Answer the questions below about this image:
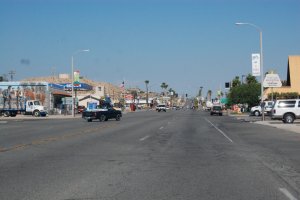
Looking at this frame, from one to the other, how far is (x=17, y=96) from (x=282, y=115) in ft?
165

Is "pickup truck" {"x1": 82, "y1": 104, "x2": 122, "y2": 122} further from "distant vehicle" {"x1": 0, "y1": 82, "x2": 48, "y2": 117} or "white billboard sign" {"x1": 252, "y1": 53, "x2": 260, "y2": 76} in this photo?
"distant vehicle" {"x1": 0, "y1": 82, "x2": 48, "y2": 117}

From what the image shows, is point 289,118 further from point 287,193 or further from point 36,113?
point 36,113

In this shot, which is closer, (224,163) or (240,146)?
(224,163)

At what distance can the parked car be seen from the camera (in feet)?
141

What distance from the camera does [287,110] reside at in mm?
43531

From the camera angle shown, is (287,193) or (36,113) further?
(36,113)

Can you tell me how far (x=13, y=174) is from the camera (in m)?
13.3

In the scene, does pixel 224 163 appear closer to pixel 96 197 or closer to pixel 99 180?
pixel 99 180

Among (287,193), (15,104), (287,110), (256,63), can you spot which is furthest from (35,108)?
(287,193)

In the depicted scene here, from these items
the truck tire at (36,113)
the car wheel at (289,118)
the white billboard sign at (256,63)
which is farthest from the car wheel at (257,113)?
the truck tire at (36,113)

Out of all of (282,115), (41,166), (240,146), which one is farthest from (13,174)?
(282,115)

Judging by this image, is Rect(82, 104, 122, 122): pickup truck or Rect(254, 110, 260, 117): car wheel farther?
Rect(254, 110, 260, 117): car wheel

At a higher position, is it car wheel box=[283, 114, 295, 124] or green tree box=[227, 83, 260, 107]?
green tree box=[227, 83, 260, 107]

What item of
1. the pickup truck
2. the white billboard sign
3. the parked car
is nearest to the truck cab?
the pickup truck
